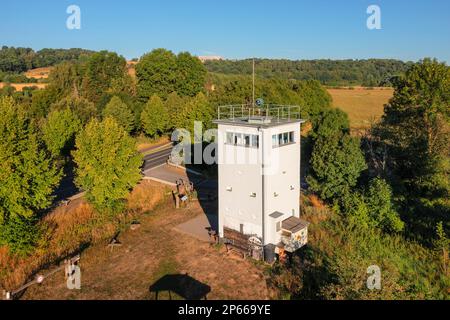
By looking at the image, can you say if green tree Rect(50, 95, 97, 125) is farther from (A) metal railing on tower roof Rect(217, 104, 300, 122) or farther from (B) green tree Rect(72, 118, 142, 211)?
(A) metal railing on tower roof Rect(217, 104, 300, 122)

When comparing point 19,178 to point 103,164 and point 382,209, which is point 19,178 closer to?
point 103,164

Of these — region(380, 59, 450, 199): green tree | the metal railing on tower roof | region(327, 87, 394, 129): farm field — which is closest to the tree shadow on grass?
the metal railing on tower roof

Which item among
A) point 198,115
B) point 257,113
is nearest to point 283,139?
point 257,113

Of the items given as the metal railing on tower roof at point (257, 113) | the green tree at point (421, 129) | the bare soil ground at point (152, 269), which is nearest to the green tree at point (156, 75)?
the green tree at point (421, 129)

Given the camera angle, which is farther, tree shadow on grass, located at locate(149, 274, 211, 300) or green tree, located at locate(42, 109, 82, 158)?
green tree, located at locate(42, 109, 82, 158)

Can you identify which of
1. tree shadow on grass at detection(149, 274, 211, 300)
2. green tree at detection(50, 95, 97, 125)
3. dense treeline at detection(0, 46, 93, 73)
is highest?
dense treeline at detection(0, 46, 93, 73)

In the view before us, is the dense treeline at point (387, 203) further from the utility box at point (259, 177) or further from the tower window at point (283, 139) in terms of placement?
the tower window at point (283, 139)
